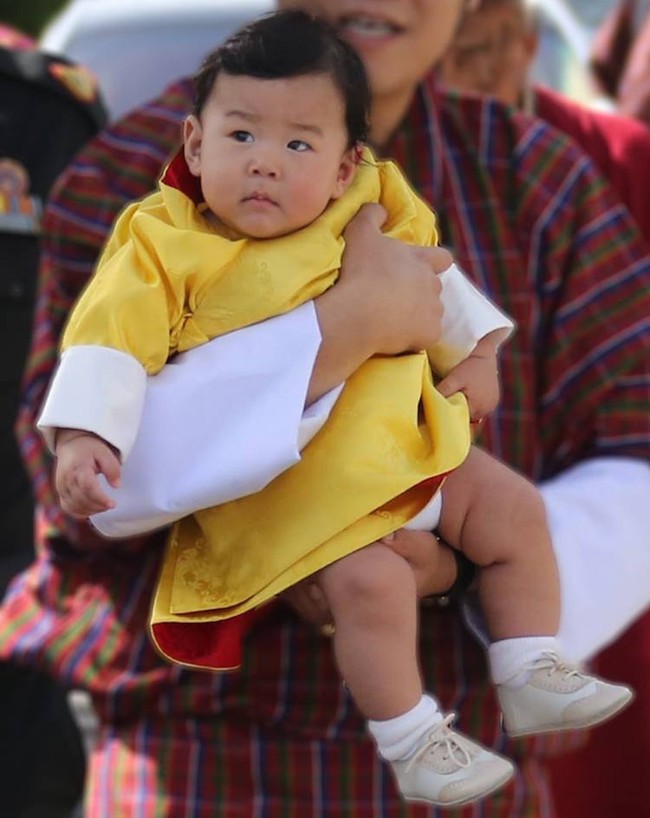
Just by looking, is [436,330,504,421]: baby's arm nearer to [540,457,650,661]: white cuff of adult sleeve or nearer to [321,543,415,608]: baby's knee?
[321,543,415,608]: baby's knee

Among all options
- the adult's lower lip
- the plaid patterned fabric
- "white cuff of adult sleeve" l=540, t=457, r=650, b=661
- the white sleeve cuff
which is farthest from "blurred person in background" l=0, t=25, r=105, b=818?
the white sleeve cuff

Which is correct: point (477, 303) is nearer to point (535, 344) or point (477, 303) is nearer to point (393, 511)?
point (393, 511)

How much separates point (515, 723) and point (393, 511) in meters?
0.25

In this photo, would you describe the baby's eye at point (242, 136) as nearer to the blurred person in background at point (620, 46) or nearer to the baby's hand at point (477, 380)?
the baby's hand at point (477, 380)

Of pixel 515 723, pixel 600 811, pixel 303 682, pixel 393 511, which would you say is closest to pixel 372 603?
pixel 393 511

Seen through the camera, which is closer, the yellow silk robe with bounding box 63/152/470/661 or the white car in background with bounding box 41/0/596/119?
the yellow silk robe with bounding box 63/152/470/661

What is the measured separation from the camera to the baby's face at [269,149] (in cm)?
162

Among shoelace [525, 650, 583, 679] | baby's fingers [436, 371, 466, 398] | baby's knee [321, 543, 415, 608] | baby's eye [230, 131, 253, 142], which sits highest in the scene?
baby's eye [230, 131, 253, 142]

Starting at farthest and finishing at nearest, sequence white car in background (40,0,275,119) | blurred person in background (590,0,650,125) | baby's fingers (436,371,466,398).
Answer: white car in background (40,0,275,119), blurred person in background (590,0,650,125), baby's fingers (436,371,466,398)

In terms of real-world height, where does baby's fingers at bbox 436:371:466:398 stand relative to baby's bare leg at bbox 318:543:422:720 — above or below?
above

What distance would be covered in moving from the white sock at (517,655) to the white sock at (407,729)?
9 centimetres

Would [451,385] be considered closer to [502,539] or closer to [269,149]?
[502,539]

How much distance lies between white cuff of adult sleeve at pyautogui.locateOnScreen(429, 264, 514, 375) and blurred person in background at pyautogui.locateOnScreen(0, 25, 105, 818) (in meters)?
1.39

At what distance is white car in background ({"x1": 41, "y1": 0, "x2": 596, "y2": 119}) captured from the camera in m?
4.78
